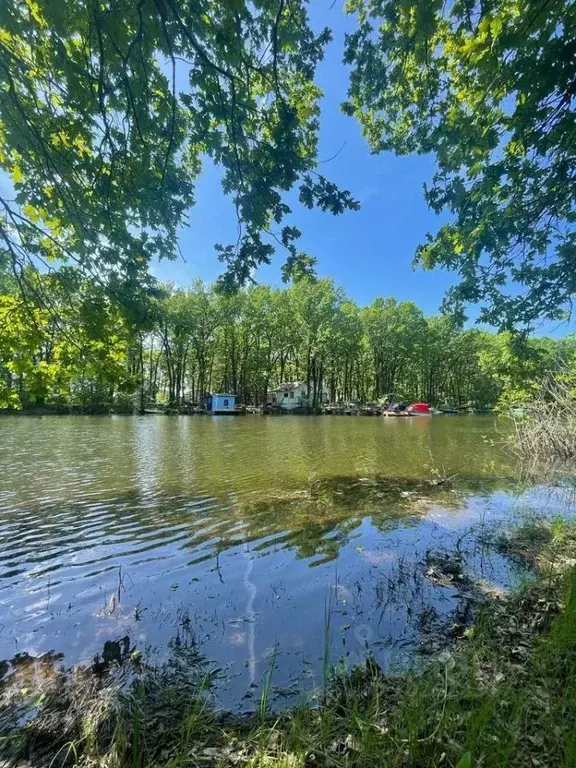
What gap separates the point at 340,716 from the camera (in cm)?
249

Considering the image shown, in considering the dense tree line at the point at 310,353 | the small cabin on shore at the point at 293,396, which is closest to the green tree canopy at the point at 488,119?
the dense tree line at the point at 310,353

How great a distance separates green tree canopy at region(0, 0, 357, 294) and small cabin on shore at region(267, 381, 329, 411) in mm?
52220

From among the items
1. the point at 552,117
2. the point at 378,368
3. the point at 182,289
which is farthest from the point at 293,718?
the point at 378,368

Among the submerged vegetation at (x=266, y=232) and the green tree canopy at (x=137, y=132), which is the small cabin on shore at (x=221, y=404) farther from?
the green tree canopy at (x=137, y=132)

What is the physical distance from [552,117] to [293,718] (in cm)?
644

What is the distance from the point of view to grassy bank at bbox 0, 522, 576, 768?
2.05 meters

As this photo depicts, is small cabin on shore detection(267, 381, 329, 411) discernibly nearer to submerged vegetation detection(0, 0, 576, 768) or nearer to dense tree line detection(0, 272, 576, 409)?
dense tree line detection(0, 272, 576, 409)

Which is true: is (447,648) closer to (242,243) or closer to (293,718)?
(293,718)

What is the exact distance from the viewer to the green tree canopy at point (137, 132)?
385cm

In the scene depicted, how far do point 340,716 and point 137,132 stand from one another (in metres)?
6.22

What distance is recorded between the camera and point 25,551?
237 inches

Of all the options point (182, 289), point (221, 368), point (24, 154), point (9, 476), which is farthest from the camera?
point (221, 368)

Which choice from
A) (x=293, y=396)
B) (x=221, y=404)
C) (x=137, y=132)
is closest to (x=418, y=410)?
(x=293, y=396)

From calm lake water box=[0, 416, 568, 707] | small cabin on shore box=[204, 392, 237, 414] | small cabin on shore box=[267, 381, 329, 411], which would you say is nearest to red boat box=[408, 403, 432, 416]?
small cabin on shore box=[267, 381, 329, 411]
